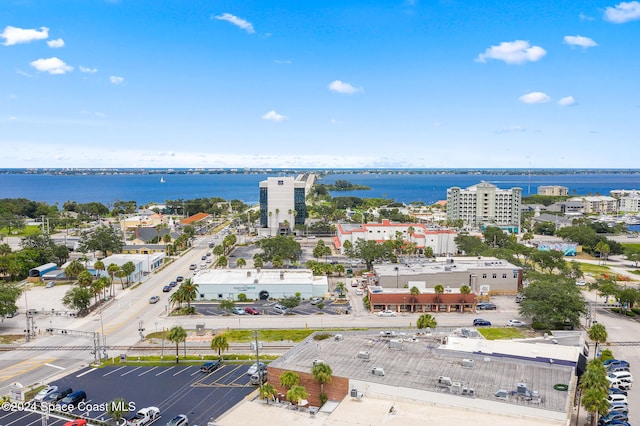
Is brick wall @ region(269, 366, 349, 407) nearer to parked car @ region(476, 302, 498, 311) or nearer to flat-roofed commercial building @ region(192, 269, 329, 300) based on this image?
flat-roofed commercial building @ region(192, 269, 329, 300)

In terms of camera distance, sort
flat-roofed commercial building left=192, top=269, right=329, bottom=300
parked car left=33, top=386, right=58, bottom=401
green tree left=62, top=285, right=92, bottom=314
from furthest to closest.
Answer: flat-roofed commercial building left=192, top=269, right=329, bottom=300
green tree left=62, top=285, right=92, bottom=314
parked car left=33, top=386, right=58, bottom=401

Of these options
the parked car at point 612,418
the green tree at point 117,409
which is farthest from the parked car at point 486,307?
the green tree at point 117,409

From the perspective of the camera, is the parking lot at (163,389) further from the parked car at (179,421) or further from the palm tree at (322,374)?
the palm tree at (322,374)

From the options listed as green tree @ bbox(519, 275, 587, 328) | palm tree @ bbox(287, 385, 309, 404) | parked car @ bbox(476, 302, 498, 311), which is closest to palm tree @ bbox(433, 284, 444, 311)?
parked car @ bbox(476, 302, 498, 311)

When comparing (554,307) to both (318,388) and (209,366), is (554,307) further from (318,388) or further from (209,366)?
(209,366)

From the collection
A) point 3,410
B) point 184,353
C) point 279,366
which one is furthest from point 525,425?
point 3,410

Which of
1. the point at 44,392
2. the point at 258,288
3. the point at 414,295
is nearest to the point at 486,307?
the point at 414,295
